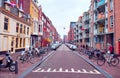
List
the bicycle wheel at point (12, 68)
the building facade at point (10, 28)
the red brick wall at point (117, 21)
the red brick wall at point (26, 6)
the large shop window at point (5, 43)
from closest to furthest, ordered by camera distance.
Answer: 1. the bicycle wheel at point (12, 68)
2. the building facade at point (10, 28)
3. the large shop window at point (5, 43)
4. the red brick wall at point (117, 21)
5. the red brick wall at point (26, 6)

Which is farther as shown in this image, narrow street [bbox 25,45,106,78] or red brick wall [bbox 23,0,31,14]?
red brick wall [bbox 23,0,31,14]

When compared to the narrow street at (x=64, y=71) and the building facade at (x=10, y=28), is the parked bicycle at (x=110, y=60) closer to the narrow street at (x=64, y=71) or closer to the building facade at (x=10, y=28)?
the narrow street at (x=64, y=71)

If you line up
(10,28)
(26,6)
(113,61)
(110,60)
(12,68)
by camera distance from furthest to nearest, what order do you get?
(26,6), (10,28), (113,61), (110,60), (12,68)

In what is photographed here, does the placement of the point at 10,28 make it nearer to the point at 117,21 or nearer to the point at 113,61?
the point at 117,21

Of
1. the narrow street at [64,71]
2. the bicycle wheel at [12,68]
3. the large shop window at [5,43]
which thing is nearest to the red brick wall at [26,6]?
the large shop window at [5,43]

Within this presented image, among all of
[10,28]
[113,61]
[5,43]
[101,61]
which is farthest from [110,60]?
[10,28]

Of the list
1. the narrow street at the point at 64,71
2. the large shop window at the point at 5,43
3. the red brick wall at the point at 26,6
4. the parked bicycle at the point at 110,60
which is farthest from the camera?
the red brick wall at the point at 26,6

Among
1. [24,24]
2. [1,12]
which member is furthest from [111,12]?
[1,12]

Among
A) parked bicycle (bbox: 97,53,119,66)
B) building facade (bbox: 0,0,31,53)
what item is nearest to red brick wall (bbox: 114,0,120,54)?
parked bicycle (bbox: 97,53,119,66)

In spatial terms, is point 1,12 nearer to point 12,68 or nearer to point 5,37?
point 5,37

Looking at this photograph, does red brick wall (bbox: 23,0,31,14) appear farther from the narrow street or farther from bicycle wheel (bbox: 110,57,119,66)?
bicycle wheel (bbox: 110,57,119,66)

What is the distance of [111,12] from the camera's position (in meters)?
32.9

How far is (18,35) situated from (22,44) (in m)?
3.60

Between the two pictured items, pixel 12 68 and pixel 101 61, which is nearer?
pixel 12 68
